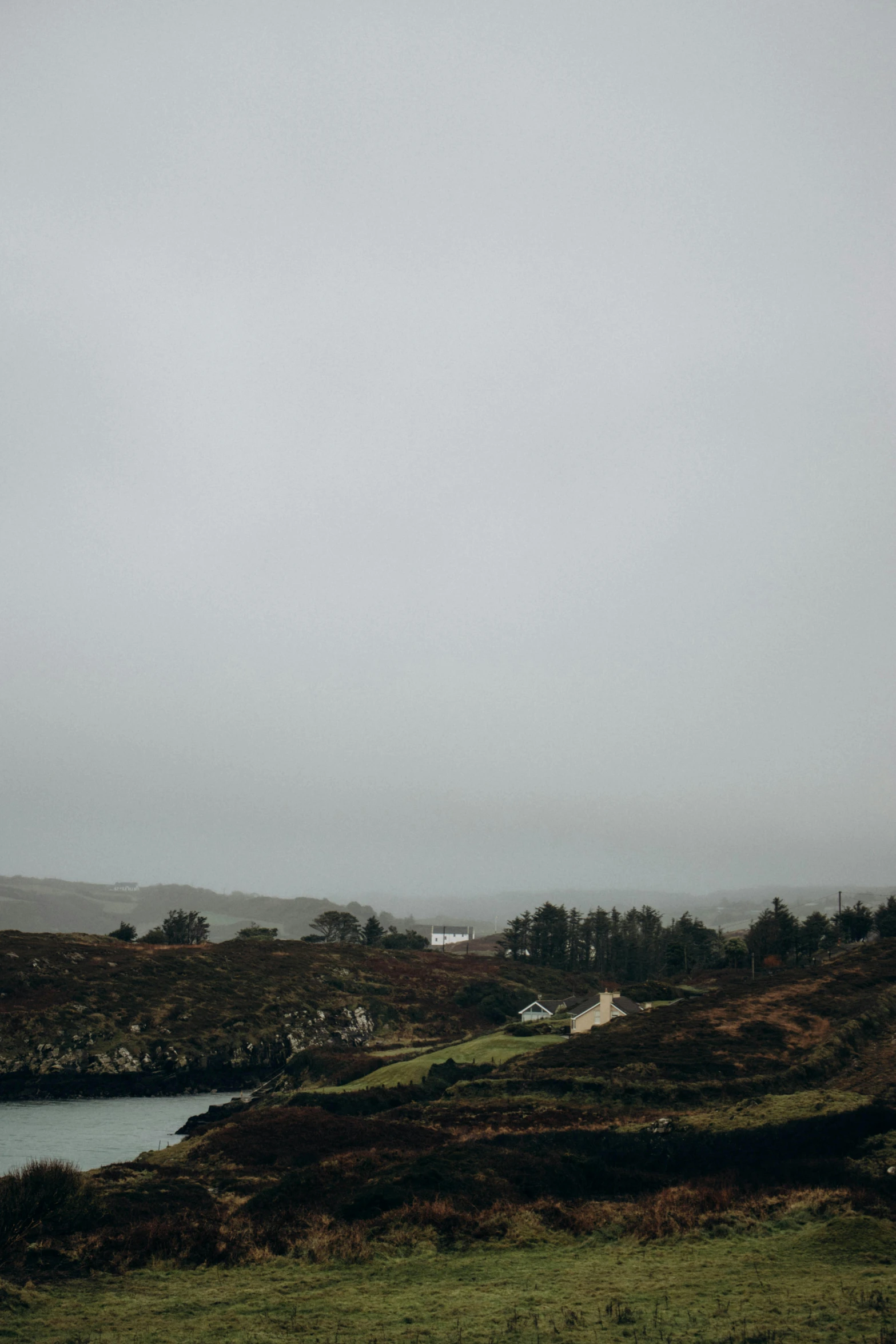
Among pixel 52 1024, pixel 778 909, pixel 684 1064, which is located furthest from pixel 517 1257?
pixel 778 909

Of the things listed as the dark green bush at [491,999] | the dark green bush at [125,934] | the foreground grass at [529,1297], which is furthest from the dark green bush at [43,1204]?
the dark green bush at [125,934]

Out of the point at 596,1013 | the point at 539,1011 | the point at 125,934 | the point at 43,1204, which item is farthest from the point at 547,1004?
the point at 43,1204

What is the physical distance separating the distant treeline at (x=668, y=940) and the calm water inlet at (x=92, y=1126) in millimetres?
74133

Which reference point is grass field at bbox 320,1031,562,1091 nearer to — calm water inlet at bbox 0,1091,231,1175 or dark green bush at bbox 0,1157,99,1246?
calm water inlet at bbox 0,1091,231,1175

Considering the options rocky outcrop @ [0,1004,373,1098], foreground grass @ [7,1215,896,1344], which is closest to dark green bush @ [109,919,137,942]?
rocky outcrop @ [0,1004,373,1098]

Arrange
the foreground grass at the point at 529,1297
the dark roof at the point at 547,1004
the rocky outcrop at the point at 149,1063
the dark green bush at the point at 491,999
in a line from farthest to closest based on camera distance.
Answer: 1. the dark green bush at the point at 491,999
2. the dark roof at the point at 547,1004
3. the rocky outcrop at the point at 149,1063
4. the foreground grass at the point at 529,1297

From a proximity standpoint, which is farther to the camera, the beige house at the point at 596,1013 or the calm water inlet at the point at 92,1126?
the beige house at the point at 596,1013

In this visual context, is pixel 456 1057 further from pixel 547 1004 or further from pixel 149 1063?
pixel 547 1004

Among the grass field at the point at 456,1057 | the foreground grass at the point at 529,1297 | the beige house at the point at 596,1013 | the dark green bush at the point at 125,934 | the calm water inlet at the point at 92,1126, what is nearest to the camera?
the foreground grass at the point at 529,1297

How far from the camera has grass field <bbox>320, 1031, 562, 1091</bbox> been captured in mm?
55875

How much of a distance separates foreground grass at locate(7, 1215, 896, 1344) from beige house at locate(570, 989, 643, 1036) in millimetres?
48175

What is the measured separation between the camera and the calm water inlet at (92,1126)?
47.9 m

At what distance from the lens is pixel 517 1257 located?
72.6ft

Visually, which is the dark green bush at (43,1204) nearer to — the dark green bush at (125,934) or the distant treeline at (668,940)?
the dark green bush at (125,934)
